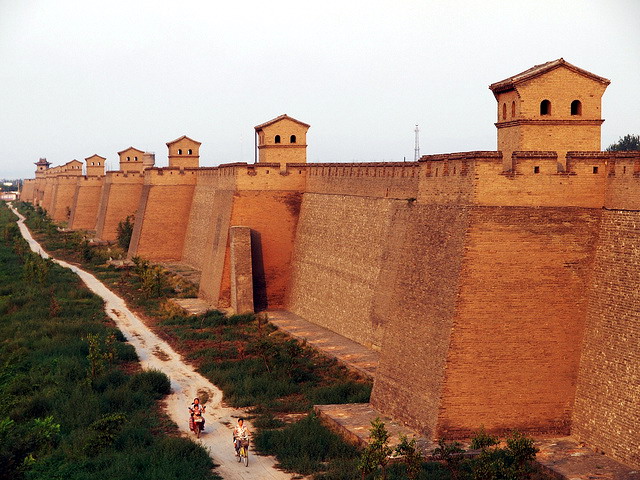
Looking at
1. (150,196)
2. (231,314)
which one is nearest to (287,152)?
(231,314)

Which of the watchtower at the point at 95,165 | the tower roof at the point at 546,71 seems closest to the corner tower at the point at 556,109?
the tower roof at the point at 546,71

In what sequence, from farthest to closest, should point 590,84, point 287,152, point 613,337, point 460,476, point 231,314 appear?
point 287,152 → point 231,314 → point 590,84 → point 613,337 → point 460,476

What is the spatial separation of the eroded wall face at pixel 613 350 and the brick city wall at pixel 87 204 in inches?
1861

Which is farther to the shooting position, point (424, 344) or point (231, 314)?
point (231, 314)

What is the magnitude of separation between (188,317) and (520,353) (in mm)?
13539

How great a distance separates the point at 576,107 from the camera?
12.7 meters

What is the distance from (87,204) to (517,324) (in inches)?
1874

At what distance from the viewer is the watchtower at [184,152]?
3747 cm

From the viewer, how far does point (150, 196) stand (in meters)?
35.7

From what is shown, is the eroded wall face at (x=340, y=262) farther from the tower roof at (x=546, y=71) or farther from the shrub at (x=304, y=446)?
the tower roof at (x=546, y=71)

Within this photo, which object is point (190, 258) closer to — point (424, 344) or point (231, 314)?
point (231, 314)

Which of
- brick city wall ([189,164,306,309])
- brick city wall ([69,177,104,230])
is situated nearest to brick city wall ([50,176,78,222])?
brick city wall ([69,177,104,230])

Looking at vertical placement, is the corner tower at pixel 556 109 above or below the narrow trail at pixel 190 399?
above

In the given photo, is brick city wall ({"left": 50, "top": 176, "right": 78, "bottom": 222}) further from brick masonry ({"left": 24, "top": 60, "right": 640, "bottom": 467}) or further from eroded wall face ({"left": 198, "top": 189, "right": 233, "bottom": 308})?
brick masonry ({"left": 24, "top": 60, "right": 640, "bottom": 467})
